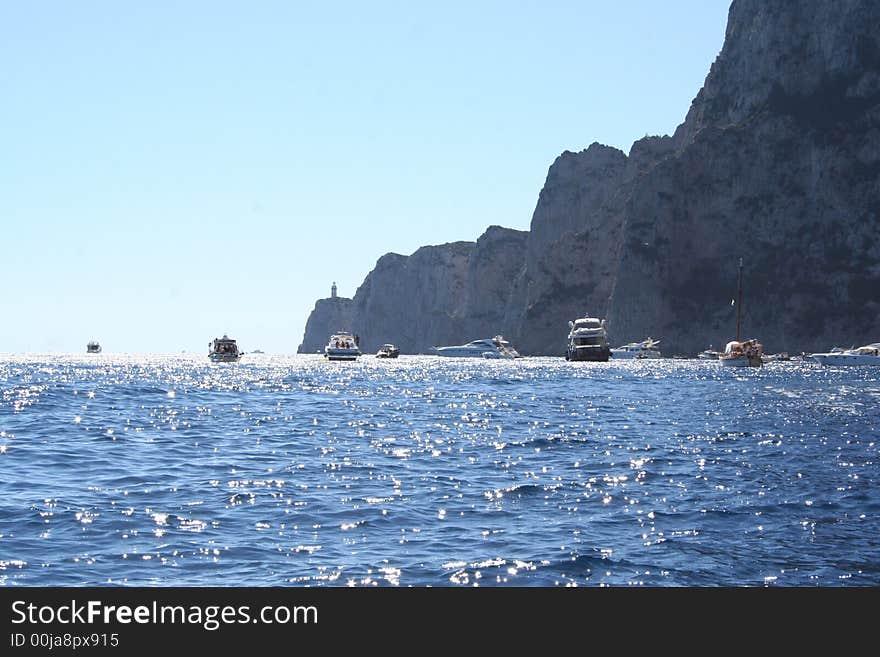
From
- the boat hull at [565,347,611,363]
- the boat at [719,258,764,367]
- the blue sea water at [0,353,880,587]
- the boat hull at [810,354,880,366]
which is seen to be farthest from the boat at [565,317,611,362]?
the blue sea water at [0,353,880,587]

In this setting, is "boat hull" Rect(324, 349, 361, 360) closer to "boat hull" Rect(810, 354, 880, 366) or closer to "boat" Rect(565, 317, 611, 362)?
"boat" Rect(565, 317, 611, 362)

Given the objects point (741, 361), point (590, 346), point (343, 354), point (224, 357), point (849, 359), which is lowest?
point (849, 359)

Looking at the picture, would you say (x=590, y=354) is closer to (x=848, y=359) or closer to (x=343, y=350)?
(x=848, y=359)

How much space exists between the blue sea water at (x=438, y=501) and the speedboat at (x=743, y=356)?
92543mm

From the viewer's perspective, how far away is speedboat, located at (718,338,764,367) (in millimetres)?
133500

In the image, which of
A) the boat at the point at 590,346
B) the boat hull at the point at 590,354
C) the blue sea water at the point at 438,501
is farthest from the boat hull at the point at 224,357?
the blue sea water at the point at 438,501

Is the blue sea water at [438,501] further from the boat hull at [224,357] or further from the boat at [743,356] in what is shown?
the boat hull at [224,357]

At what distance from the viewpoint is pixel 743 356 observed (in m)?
136

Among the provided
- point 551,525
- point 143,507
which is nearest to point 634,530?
point 551,525

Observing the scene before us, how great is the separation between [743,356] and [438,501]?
12507 centimetres

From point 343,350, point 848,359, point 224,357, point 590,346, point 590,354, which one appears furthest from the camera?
point 343,350

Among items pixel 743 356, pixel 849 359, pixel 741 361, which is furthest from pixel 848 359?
pixel 741 361

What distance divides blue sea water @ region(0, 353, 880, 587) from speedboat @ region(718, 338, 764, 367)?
92543 millimetres

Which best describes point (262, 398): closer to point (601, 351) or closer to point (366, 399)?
point (366, 399)
